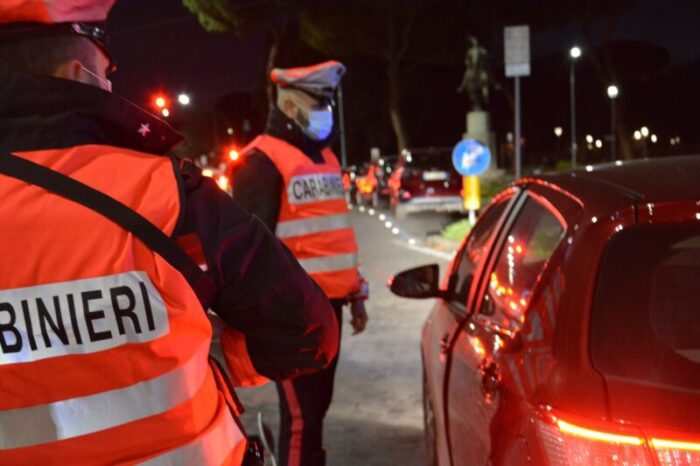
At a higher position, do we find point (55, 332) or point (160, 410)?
point (55, 332)

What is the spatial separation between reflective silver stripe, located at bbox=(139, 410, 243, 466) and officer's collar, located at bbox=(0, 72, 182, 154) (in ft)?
1.90

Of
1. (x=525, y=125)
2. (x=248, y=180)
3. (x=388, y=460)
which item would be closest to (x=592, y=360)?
(x=248, y=180)

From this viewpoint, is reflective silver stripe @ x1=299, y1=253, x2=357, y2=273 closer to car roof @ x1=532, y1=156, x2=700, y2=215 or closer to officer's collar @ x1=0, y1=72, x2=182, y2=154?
car roof @ x1=532, y1=156, x2=700, y2=215

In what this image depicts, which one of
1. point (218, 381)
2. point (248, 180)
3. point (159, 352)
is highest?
point (248, 180)

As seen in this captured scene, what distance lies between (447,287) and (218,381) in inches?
89.4

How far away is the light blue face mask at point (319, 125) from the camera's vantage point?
353 centimetres

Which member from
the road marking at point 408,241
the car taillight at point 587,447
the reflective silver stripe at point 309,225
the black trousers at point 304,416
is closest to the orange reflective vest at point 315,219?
the reflective silver stripe at point 309,225

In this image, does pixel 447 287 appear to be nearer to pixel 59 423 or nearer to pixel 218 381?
pixel 218 381

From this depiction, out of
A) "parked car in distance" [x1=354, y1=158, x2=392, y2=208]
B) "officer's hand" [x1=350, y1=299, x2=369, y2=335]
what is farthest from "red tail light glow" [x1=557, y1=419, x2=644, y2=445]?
"parked car in distance" [x1=354, y1=158, x2=392, y2=208]

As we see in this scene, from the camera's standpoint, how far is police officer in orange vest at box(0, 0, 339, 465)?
4.40ft

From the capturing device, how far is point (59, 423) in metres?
1.34

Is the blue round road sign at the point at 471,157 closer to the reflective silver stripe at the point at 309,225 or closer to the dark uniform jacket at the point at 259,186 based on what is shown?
the reflective silver stripe at the point at 309,225

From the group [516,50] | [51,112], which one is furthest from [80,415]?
[516,50]

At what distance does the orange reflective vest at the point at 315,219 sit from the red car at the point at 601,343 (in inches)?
34.0
